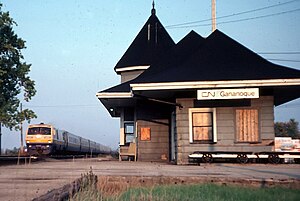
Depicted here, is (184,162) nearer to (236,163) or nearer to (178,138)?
(178,138)

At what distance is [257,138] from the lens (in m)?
19.0

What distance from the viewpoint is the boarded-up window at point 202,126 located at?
19.3 metres

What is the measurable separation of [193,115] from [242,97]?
8.61 feet

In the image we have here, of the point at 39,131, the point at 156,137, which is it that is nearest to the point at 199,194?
the point at 156,137

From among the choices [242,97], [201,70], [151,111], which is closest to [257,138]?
[242,97]

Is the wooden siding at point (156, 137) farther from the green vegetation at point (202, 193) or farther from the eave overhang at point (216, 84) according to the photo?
the green vegetation at point (202, 193)

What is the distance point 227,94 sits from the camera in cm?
1800

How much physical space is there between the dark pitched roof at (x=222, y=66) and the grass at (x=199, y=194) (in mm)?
8324

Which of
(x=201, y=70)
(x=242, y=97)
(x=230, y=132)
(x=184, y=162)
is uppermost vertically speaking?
(x=201, y=70)

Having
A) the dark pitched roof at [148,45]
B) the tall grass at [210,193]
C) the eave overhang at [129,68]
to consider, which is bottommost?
the tall grass at [210,193]

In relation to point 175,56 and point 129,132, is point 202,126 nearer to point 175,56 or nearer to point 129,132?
point 175,56

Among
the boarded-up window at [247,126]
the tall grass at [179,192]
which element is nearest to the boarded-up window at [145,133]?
the boarded-up window at [247,126]

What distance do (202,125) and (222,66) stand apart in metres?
2.82

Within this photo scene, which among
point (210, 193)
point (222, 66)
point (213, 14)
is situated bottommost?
point (210, 193)
